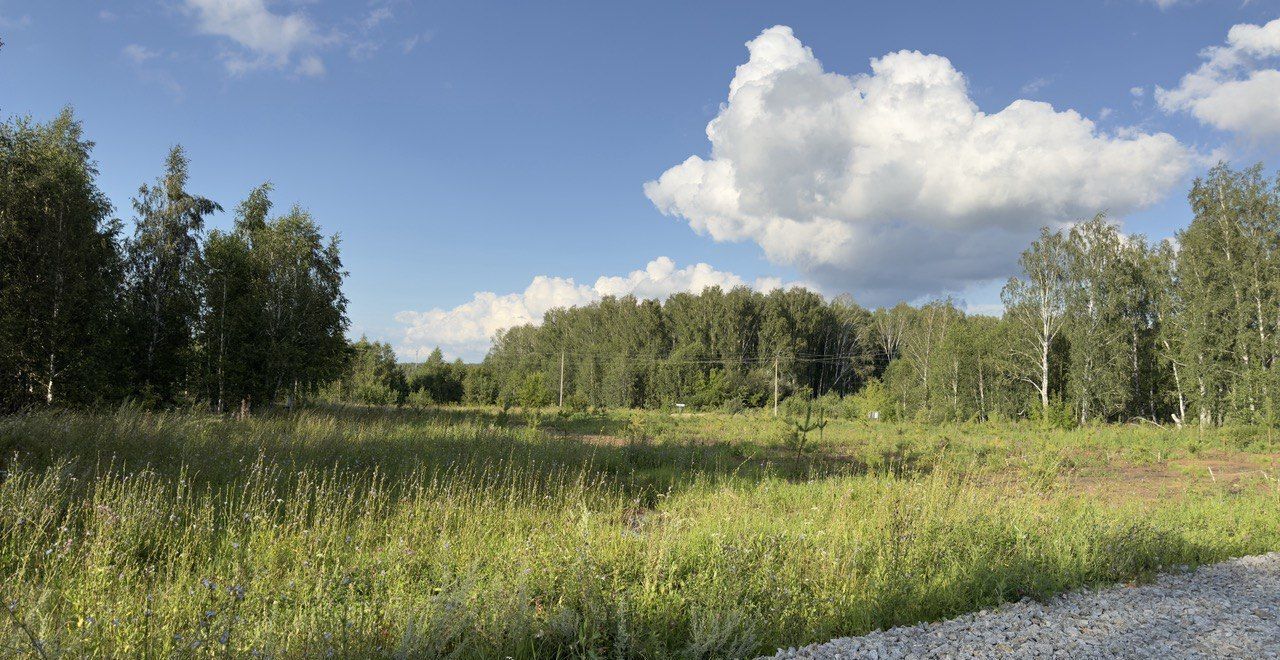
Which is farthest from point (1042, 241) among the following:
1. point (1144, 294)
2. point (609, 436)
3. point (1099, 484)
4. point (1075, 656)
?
point (1075, 656)

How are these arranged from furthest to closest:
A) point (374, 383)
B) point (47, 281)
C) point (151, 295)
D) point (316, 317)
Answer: point (374, 383) → point (316, 317) → point (151, 295) → point (47, 281)

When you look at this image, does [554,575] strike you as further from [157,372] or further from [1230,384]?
[1230,384]

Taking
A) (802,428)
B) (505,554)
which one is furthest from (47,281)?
(802,428)

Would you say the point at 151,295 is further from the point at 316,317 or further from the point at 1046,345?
the point at 1046,345

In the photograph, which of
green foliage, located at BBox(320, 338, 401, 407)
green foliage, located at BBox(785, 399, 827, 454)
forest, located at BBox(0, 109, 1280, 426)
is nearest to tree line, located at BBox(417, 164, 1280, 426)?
forest, located at BBox(0, 109, 1280, 426)

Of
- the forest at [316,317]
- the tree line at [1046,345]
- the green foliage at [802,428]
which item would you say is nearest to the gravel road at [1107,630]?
the green foliage at [802,428]

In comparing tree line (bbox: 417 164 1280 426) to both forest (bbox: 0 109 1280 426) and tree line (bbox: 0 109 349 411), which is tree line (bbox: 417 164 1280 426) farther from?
tree line (bbox: 0 109 349 411)

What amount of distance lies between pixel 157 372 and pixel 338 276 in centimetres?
838

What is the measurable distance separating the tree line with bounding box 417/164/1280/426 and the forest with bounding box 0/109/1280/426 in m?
0.13

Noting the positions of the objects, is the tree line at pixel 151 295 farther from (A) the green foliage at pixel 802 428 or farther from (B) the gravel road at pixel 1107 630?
(B) the gravel road at pixel 1107 630

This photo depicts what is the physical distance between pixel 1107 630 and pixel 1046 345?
1315 inches

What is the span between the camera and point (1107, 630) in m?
3.97

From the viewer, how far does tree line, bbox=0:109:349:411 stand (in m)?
15.9

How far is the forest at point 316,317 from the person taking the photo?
16312 millimetres
